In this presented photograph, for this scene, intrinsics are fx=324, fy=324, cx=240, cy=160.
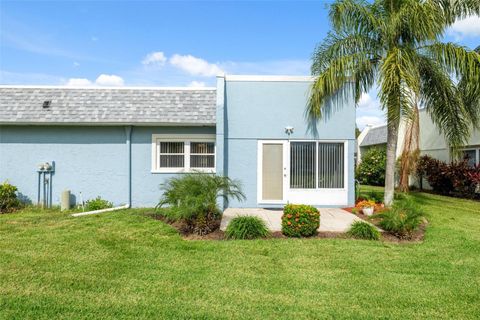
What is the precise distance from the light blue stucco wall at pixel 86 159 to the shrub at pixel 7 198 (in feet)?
2.06

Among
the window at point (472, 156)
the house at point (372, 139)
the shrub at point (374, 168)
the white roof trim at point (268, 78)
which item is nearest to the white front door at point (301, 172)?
the white roof trim at point (268, 78)

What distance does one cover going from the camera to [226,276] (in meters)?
5.13

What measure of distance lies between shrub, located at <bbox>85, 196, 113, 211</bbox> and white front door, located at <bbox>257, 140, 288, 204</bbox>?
5.31 metres

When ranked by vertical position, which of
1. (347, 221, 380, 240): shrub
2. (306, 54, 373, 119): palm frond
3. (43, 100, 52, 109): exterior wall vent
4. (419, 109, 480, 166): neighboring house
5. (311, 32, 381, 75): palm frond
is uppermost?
(311, 32, 381, 75): palm frond

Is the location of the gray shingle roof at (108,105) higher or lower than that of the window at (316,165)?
higher

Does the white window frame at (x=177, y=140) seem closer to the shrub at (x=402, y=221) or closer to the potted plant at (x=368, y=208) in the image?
the potted plant at (x=368, y=208)

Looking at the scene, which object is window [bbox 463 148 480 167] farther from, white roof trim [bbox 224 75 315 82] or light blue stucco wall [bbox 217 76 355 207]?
white roof trim [bbox 224 75 315 82]

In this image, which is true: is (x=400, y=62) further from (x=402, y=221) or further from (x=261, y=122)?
(x=402, y=221)

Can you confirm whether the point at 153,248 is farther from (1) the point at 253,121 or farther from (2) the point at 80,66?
(2) the point at 80,66

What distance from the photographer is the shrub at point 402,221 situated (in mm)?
7691

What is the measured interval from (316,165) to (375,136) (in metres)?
16.6

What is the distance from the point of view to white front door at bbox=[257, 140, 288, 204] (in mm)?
11383

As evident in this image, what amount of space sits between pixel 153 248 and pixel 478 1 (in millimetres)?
12814

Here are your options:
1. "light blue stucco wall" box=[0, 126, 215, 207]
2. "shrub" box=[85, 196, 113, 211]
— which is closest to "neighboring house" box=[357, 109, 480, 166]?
"light blue stucco wall" box=[0, 126, 215, 207]
